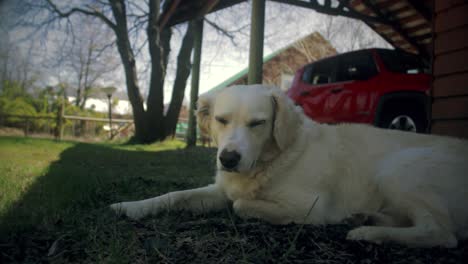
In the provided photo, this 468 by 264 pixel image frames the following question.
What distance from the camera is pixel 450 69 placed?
156 inches

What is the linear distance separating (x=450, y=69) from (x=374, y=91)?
2953 millimetres

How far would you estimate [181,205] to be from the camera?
2684 millimetres

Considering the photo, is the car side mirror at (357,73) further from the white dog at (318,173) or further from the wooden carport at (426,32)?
the white dog at (318,173)

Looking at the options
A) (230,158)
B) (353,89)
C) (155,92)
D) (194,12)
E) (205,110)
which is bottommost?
(230,158)

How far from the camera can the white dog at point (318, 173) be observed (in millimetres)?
2188

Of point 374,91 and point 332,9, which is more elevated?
point 332,9

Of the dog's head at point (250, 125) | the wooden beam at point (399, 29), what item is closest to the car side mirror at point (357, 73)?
the wooden beam at point (399, 29)

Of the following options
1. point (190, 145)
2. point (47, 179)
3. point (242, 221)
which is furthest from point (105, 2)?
point (242, 221)

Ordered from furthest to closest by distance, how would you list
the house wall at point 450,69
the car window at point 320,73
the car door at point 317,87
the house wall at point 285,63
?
the house wall at point 285,63 → the car window at point 320,73 → the car door at point 317,87 → the house wall at point 450,69

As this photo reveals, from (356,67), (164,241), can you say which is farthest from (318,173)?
(356,67)

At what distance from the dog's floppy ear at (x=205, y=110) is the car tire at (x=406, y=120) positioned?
16.5 ft

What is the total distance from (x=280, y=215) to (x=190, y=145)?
27.9 feet

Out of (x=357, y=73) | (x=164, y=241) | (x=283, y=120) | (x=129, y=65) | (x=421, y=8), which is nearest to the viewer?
(x=164, y=241)

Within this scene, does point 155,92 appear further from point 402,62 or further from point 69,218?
point 69,218
